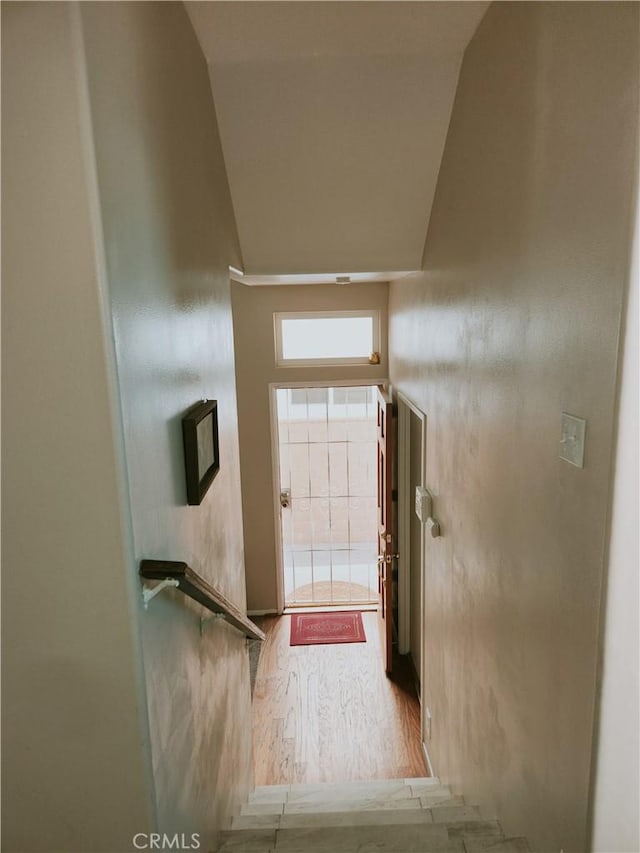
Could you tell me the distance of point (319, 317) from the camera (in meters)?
4.85

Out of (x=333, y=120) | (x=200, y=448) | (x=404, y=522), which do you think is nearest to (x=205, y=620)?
(x=200, y=448)

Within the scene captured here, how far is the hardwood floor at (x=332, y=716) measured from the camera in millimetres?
3447

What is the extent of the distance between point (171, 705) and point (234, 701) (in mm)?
1183

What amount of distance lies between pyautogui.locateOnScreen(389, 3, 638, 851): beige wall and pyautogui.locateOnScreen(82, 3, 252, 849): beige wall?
959 mm

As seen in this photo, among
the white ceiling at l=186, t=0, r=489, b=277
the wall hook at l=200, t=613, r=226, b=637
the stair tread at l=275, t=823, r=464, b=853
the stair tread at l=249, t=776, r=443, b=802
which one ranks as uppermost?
the white ceiling at l=186, t=0, r=489, b=277

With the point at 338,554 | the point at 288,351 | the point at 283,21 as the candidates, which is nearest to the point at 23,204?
the point at 283,21

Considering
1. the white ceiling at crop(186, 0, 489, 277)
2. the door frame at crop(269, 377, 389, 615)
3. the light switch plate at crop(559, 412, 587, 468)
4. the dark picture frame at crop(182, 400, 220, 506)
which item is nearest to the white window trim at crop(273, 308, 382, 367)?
the door frame at crop(269, 377, 389, 615)

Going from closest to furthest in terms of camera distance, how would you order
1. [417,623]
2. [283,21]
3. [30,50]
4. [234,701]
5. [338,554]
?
[30,50] → [283,21] → [234,701] → [417,623] → [338,554]

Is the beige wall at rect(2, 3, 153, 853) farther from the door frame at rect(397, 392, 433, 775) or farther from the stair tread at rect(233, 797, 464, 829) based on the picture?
the door frame at rect(397, 392, 433, 775)

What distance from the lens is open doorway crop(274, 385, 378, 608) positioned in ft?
17.9

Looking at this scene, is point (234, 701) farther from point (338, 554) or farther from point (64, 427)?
point (338, 554)

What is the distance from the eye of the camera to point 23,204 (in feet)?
3.32

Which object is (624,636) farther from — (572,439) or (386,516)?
(386,516)

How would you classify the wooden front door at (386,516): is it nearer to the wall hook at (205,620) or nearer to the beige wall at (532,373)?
the beige wall at (532,373)
